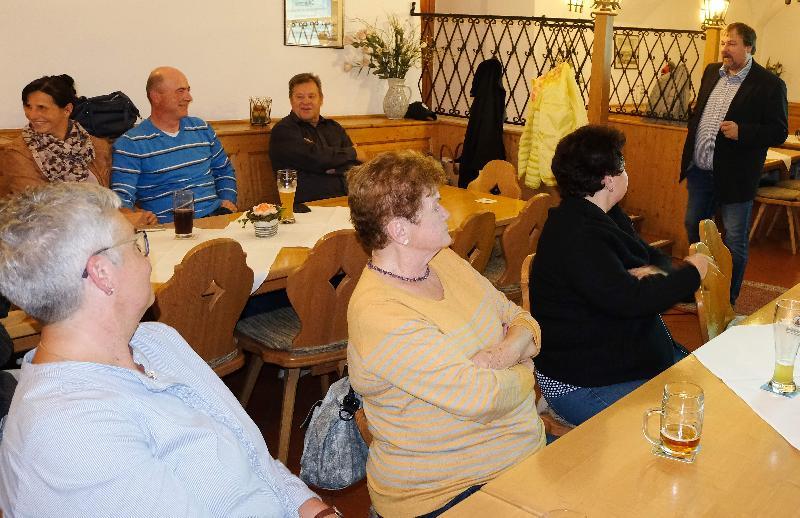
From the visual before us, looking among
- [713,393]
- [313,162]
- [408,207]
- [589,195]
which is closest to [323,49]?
[313,162]

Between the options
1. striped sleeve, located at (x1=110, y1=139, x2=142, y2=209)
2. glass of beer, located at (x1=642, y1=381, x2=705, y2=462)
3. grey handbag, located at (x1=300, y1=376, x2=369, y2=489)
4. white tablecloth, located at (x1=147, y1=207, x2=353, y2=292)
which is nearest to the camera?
glass of beer, located at (x1=642, y1=381, x2=705, y2=462)

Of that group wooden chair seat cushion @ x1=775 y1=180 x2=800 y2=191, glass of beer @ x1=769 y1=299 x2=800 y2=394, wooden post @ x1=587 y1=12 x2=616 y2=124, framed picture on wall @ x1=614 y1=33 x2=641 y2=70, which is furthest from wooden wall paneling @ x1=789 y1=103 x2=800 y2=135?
glass of beer @ x1=769 y1=299 x2=800 y2=394

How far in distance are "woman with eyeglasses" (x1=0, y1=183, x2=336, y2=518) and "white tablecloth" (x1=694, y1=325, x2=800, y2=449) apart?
1042 millimetres

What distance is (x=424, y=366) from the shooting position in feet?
5.46

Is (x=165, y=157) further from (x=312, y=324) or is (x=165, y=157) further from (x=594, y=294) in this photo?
(x=594, y=294)

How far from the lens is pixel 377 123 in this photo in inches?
241

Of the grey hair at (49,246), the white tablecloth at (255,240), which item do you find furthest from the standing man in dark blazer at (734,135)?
the grey hair at (49,246)

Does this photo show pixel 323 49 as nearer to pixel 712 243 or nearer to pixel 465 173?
pixel 465 173

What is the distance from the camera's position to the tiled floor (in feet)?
8.86

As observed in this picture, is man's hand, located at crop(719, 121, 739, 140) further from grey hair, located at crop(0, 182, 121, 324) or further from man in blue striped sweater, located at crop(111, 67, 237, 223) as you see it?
grey hair, located at crop(0, 182, 121, 324)

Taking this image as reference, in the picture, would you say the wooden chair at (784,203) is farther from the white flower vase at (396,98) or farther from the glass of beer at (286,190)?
the glass of beer at (286,190)

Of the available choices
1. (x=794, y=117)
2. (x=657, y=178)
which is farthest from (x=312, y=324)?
(x=794, y=117)

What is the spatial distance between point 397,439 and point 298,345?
1.18 metres

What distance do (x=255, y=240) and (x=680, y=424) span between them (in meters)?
2.10
